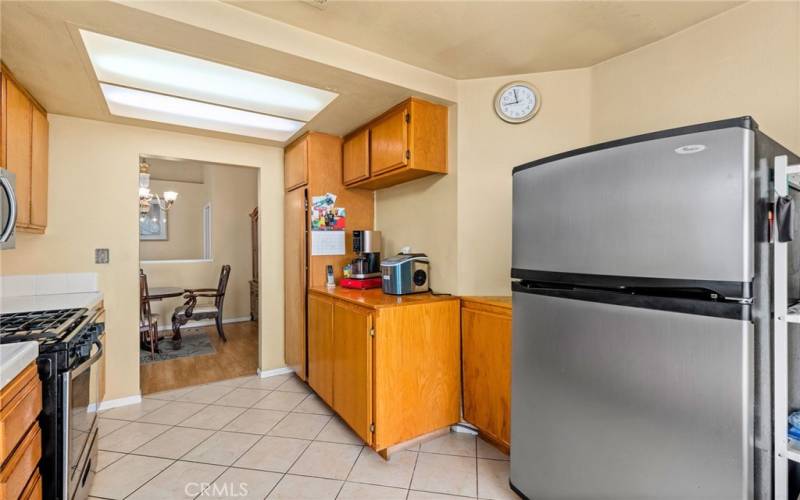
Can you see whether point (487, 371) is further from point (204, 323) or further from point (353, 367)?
point (204, 323)

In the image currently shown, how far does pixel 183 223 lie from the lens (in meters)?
6.20

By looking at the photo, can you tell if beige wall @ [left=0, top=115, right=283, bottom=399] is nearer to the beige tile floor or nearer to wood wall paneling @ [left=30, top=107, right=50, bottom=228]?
wood wall paneling @ [left=30, top=107, right=50, bottom=228]

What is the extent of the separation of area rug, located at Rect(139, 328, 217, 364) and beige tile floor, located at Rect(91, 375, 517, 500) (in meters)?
1.35

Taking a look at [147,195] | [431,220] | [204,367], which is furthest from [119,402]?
[431,220]

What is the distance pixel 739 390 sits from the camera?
37.0 inches

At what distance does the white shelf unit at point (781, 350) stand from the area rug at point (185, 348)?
4.60m

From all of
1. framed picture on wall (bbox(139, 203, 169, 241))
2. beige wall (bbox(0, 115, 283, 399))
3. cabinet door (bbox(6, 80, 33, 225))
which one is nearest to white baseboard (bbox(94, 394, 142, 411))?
beige wall (bbox(0, 115, 283, 399))

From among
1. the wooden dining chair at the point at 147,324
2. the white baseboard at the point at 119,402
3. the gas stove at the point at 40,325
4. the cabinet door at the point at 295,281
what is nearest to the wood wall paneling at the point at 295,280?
the cabinet door at the point at 295,281

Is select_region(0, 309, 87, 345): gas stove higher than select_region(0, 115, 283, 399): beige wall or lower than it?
lower

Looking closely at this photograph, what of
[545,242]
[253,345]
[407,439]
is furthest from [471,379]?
[253,345]

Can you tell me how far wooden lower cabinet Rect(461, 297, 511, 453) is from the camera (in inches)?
80.0

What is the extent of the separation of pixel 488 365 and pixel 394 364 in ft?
1.86

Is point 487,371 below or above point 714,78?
below

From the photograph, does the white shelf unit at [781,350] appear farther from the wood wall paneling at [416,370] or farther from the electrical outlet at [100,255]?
the electrical outlet at [100,255]
